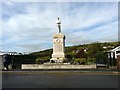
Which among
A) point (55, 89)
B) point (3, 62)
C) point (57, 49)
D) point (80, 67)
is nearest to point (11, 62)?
point (3, 62)

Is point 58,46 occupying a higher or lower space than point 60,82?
higher

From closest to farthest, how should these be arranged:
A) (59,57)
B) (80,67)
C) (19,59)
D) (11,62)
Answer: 1. (80,67)
2. (59,57)
3. (11,62)
4. (19,59)

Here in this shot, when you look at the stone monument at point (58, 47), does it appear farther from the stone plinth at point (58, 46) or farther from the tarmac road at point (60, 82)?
the tarmac road at point (60, 82)

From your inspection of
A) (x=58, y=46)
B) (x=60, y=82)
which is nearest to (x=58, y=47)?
(x=58, y=46)

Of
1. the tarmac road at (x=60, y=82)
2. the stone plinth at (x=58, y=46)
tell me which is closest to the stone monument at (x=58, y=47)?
the stone plinth at (x=58, y=46)

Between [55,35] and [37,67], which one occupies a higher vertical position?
[55,35]

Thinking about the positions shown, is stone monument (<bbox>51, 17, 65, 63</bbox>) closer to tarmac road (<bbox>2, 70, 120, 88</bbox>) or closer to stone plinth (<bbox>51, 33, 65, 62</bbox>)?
stone plinth (<bbox>51, 33, 65, 62</bbox>)

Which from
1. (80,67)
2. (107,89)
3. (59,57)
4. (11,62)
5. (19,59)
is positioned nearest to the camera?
(107,89)

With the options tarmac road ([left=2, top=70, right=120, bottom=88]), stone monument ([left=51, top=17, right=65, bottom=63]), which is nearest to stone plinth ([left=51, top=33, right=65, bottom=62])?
stone monument ([left=51, top=17, right=65, bottom=63])

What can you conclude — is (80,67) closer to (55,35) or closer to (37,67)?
Result: (37,67)

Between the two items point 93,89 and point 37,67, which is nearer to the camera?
point 93,89

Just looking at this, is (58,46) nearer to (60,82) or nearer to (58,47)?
(58,47)

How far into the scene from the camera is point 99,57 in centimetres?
4544

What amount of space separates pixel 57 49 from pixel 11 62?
25.4 feet
